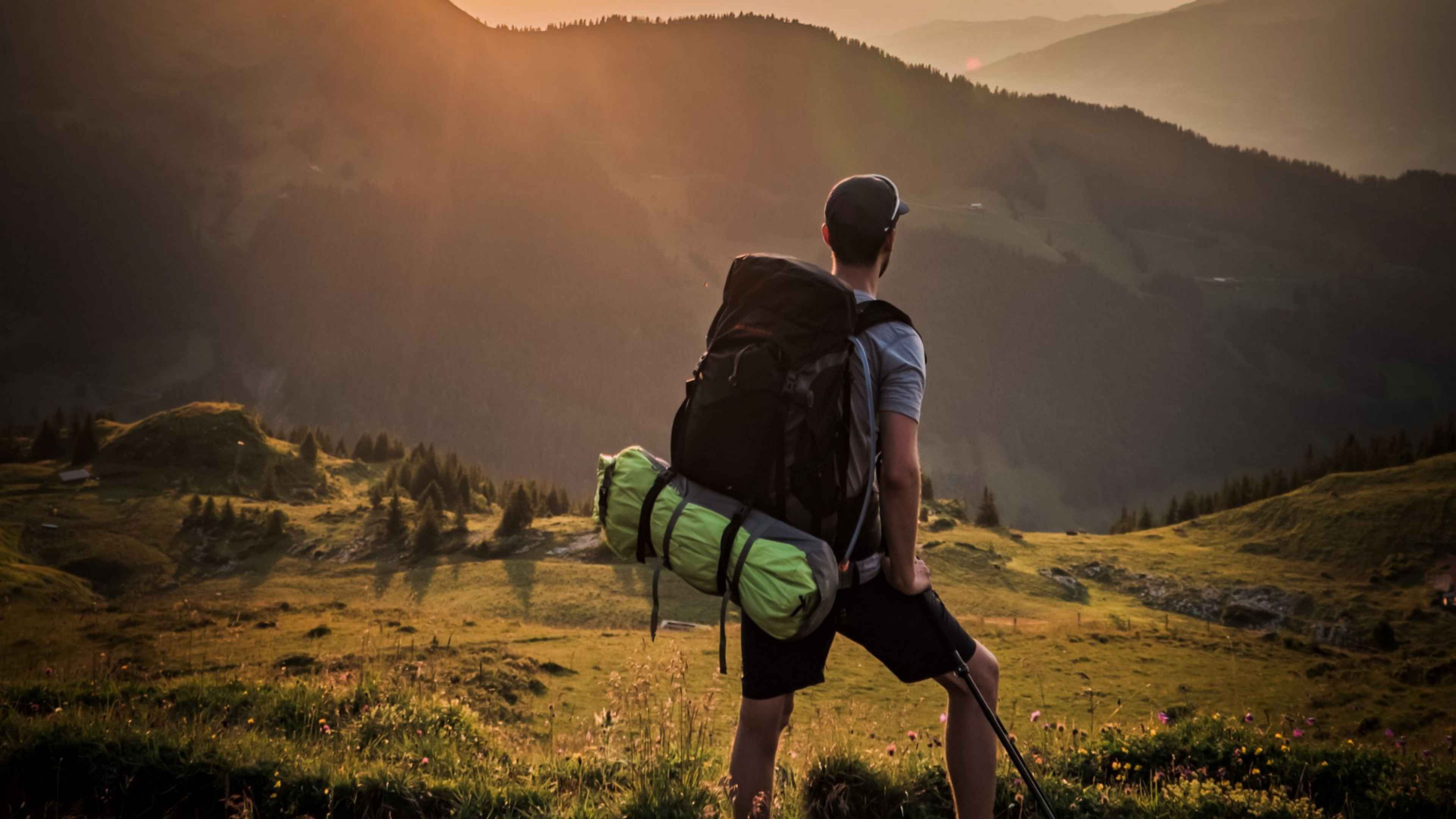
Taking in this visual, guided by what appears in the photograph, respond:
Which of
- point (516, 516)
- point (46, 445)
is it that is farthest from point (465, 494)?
point (46, 445)

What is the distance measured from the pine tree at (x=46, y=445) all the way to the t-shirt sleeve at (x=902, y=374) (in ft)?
133

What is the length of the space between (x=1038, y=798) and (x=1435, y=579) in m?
38.9

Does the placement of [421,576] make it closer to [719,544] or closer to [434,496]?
[434,496]

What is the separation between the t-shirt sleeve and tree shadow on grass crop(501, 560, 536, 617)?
56.4ft

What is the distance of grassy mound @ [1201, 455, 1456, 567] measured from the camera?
3253 centimetres

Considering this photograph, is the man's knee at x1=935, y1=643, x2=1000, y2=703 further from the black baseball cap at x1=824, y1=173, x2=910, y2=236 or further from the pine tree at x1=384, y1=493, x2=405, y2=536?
the pine tree at x1=384, y1=493, x2=405, y2=536

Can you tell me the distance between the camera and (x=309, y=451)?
104 ft

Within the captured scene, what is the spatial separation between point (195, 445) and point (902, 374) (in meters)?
34.0

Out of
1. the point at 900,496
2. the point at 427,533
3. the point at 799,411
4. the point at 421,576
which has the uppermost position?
the point at 799,411

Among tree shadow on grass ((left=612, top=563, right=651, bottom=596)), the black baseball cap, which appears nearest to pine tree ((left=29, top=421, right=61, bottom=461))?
tree shadow on grass ((left=612, top=563, right=651, bottom=596))

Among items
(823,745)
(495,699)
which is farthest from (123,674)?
(823,745)

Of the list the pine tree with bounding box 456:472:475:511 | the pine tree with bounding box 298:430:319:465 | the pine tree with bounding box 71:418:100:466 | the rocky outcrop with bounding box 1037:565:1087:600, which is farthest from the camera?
the pine tree with bounding box 298:430:319:465

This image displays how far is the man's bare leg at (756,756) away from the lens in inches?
125

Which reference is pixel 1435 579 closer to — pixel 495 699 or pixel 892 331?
pixel 495 699
